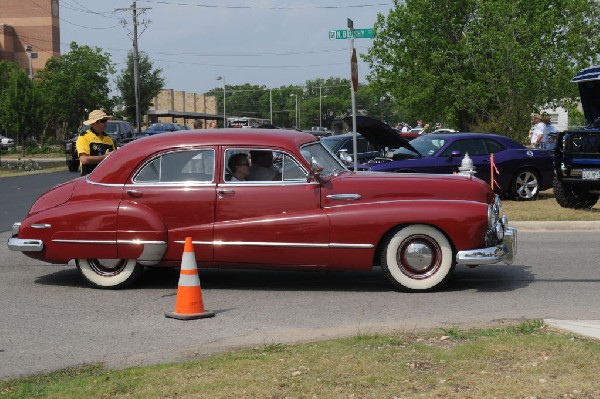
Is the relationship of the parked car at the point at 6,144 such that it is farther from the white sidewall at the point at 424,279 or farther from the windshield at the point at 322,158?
the white sidewall at the point at 424,279

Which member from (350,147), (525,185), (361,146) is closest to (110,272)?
(525,185)

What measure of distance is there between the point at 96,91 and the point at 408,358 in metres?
61.6

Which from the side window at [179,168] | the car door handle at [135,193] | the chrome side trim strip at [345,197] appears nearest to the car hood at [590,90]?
the chrome side trim strip at [345,197]

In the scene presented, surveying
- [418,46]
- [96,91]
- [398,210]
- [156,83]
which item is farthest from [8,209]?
[156,83]

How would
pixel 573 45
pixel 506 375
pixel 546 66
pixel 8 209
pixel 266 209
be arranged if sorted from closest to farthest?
pixel 506 375 < pixel 266 209 < pixel 8 209 < pixel 546 66 < pixel 573 45

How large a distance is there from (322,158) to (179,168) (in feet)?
4.76

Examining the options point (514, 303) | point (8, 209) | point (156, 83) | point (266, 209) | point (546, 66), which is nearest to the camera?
point (514, 303)

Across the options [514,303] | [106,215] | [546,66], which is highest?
[546,66]

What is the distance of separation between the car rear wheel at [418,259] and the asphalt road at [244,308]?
16cm

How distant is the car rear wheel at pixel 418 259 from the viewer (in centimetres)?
899

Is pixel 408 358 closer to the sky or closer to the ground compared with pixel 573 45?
closer to the ground

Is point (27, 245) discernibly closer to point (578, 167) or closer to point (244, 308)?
point (244, 308)

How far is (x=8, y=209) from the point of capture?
19516mm

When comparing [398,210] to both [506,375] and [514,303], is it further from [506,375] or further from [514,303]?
[506,375]
